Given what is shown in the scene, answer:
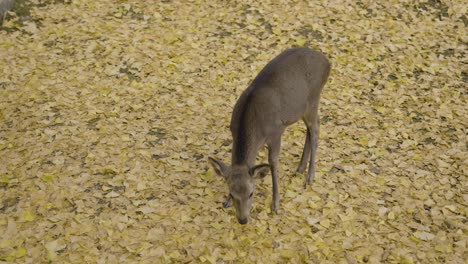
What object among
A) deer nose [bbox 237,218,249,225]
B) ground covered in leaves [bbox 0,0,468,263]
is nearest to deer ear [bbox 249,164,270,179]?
deer nose [bbox 237,218,249,225]

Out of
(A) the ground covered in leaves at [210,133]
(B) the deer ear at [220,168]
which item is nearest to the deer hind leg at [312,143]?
(A) the ground covered in leaves at [210,133]

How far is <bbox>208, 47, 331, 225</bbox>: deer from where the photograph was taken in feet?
21.1

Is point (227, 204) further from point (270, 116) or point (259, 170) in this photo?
point (270, 116)

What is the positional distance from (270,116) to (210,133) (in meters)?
2.29

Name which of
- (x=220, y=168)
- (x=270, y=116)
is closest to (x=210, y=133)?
(x=270, y=116)

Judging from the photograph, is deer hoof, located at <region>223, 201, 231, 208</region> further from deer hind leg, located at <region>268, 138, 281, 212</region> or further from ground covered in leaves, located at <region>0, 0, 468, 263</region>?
deer hind leg, located at <region>268, 138, 281, 212</region>

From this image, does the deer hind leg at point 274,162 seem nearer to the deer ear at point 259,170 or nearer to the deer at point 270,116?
the deer at point 270,116

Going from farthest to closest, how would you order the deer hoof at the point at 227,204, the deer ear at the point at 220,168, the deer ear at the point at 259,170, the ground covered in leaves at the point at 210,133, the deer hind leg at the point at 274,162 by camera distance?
the deer hoof at the point at 227,204 < the deer hind leg at the point at 274,162 < the ground covered in leaves at the point at 210,133 < the deer ear at the point at 220,168 < the deer ear at the point at 259,170

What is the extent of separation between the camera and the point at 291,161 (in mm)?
8320

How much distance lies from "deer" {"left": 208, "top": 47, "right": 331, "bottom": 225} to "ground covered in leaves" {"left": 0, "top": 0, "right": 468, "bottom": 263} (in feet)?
2.56

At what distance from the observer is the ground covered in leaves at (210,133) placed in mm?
6816

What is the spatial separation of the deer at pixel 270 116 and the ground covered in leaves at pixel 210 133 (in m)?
0.78

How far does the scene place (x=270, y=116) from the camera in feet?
22.2

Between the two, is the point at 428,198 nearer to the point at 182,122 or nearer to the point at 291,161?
the point at 291,161
